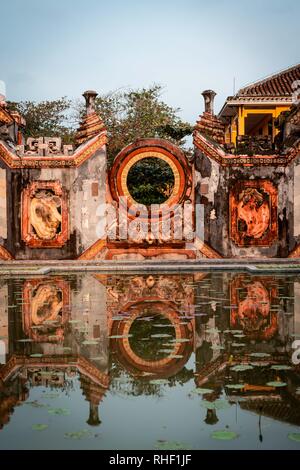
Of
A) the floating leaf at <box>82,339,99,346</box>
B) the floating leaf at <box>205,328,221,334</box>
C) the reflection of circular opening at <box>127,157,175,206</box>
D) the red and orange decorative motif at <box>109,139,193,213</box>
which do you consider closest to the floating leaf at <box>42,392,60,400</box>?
the floating leaf at <box>82,339,99,346</box>

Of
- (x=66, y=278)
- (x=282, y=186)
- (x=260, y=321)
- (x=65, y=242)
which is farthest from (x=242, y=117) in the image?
(x=260, y=321)

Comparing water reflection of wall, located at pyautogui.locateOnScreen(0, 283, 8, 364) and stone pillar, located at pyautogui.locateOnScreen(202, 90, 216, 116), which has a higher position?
stone pillar, located at pyautogui.locateOnScreen(202, 90, 216, 116)

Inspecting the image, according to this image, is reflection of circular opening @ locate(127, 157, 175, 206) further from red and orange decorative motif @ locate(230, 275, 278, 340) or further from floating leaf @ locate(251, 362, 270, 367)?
floating leaf @ locate(251, 362, 270, 367)

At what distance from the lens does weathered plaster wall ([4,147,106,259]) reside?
18500mm

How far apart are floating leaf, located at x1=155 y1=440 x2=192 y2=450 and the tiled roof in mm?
30720

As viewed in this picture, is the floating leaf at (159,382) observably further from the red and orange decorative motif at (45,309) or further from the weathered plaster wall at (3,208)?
the weathered plaster wall at (3,208)

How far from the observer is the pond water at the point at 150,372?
390 centimetres

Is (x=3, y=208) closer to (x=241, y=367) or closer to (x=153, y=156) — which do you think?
(x=153, y=156)

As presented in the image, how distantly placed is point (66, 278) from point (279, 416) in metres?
10.2

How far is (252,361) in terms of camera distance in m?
5.76

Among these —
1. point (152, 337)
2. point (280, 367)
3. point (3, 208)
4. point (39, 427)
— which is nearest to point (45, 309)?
point (152, 337)

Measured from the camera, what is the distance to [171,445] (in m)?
3.64

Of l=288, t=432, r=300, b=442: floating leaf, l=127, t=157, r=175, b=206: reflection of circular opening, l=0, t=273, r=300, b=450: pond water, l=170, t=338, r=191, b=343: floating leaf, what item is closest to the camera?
l=288, t=432, r=300, b=442: floating leaf

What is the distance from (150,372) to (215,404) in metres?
1.03
